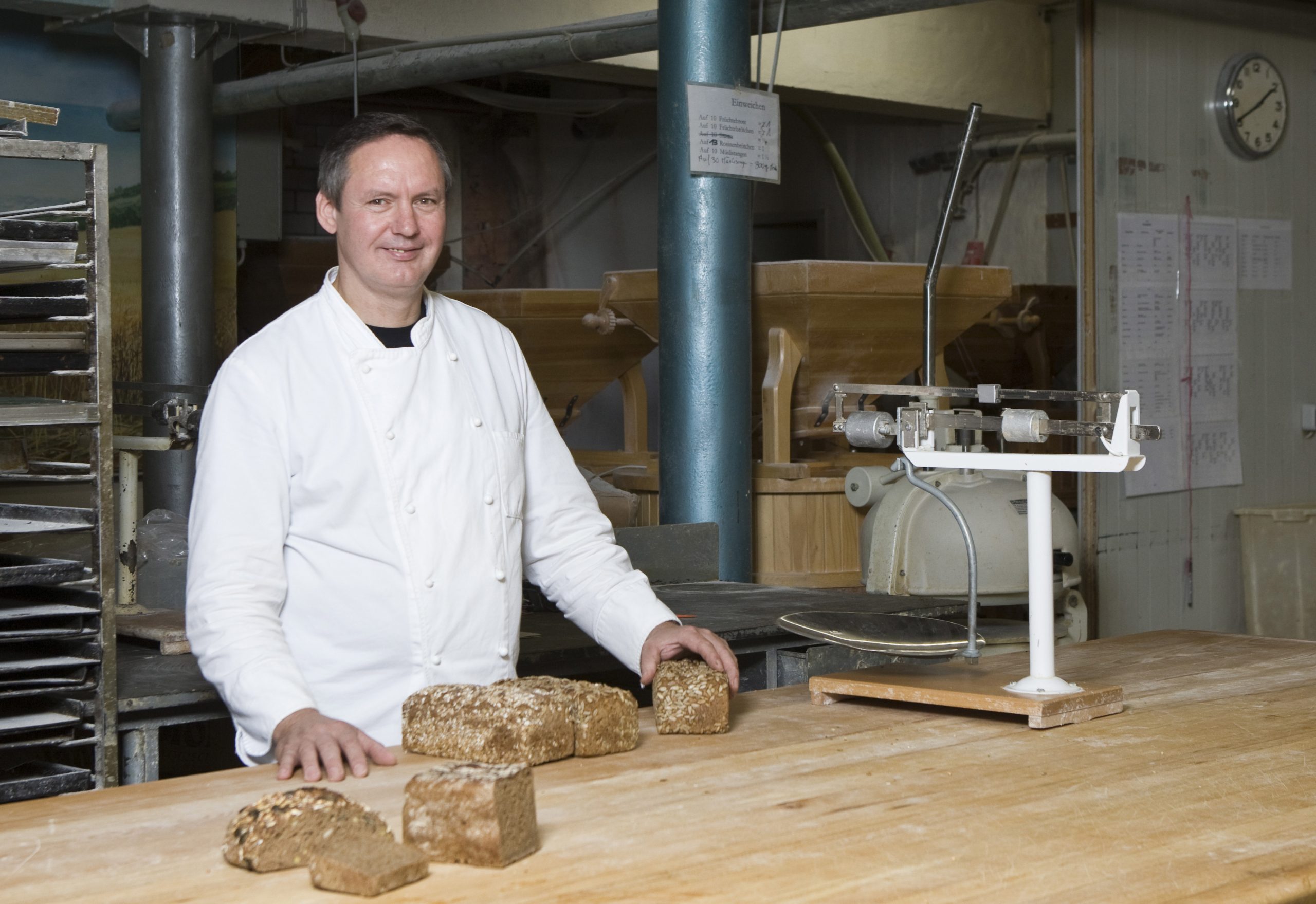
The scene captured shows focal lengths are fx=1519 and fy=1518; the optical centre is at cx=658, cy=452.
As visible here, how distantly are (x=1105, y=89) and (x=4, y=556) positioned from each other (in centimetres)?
349

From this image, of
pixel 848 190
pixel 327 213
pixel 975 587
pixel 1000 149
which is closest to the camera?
pixel 975 587

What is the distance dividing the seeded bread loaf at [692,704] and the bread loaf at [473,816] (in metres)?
0.46

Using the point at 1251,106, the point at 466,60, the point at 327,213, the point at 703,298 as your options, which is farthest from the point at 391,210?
the point at 1251,106

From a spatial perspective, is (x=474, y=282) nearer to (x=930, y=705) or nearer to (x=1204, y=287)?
(x=1204, y=287)

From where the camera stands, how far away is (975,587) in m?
1.98

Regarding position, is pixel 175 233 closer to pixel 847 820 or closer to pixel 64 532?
pixel 64 532

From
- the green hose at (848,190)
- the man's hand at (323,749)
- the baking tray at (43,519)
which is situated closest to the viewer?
the man's hand at (323,749)

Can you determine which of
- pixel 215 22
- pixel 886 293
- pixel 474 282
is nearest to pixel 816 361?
pixel 886 293

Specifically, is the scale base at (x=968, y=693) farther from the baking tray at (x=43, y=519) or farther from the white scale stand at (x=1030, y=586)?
the baking tray at (x=43, y=519)

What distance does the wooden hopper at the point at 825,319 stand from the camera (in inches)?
156

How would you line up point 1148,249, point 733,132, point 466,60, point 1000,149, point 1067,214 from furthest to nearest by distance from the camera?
point 1000,149, point 1067,214, point 1148,249, point 466,60, point 733,132

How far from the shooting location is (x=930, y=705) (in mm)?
1924

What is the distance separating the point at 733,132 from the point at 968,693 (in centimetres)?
196

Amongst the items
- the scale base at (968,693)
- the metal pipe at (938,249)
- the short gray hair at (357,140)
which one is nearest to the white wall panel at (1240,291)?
the metal pipe at (938,249)
